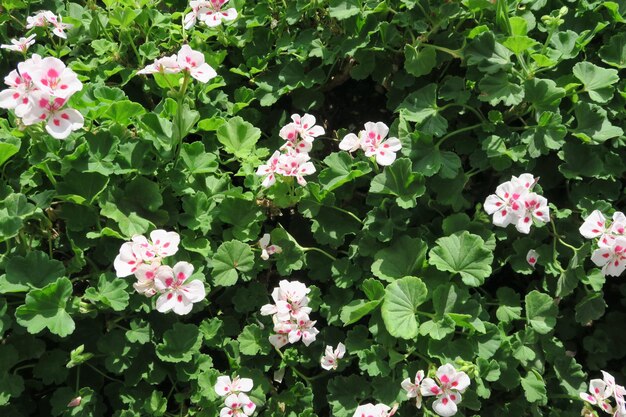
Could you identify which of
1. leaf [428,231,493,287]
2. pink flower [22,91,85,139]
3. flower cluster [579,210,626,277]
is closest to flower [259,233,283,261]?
leaf [428,231,493,287]

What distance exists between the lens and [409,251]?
7.72 feet

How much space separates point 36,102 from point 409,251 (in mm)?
1262

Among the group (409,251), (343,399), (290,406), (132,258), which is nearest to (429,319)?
(409,251)

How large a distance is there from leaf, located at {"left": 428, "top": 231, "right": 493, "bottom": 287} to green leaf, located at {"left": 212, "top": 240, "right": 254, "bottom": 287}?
24.1 inches

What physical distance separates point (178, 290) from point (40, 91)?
67 cm

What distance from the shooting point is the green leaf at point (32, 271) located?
204cm

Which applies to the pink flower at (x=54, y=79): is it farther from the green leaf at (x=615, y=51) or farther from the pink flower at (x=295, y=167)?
the green leaf at (x=615, y=51)

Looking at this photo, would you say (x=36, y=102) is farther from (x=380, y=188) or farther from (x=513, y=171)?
(x=513, y=171)

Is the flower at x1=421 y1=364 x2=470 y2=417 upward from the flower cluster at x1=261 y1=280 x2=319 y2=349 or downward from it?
downward

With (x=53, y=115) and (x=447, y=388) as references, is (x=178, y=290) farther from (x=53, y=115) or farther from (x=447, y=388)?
(x=447, y=388)

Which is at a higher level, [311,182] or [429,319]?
[311,182]

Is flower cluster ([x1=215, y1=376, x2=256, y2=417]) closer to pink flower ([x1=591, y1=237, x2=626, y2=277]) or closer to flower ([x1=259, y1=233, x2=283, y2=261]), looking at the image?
flower ([x1=259, y1=233, x2=283, y2=261])

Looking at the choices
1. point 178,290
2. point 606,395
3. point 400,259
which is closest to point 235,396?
point 178,290

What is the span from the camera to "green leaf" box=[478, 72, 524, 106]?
236 cm
